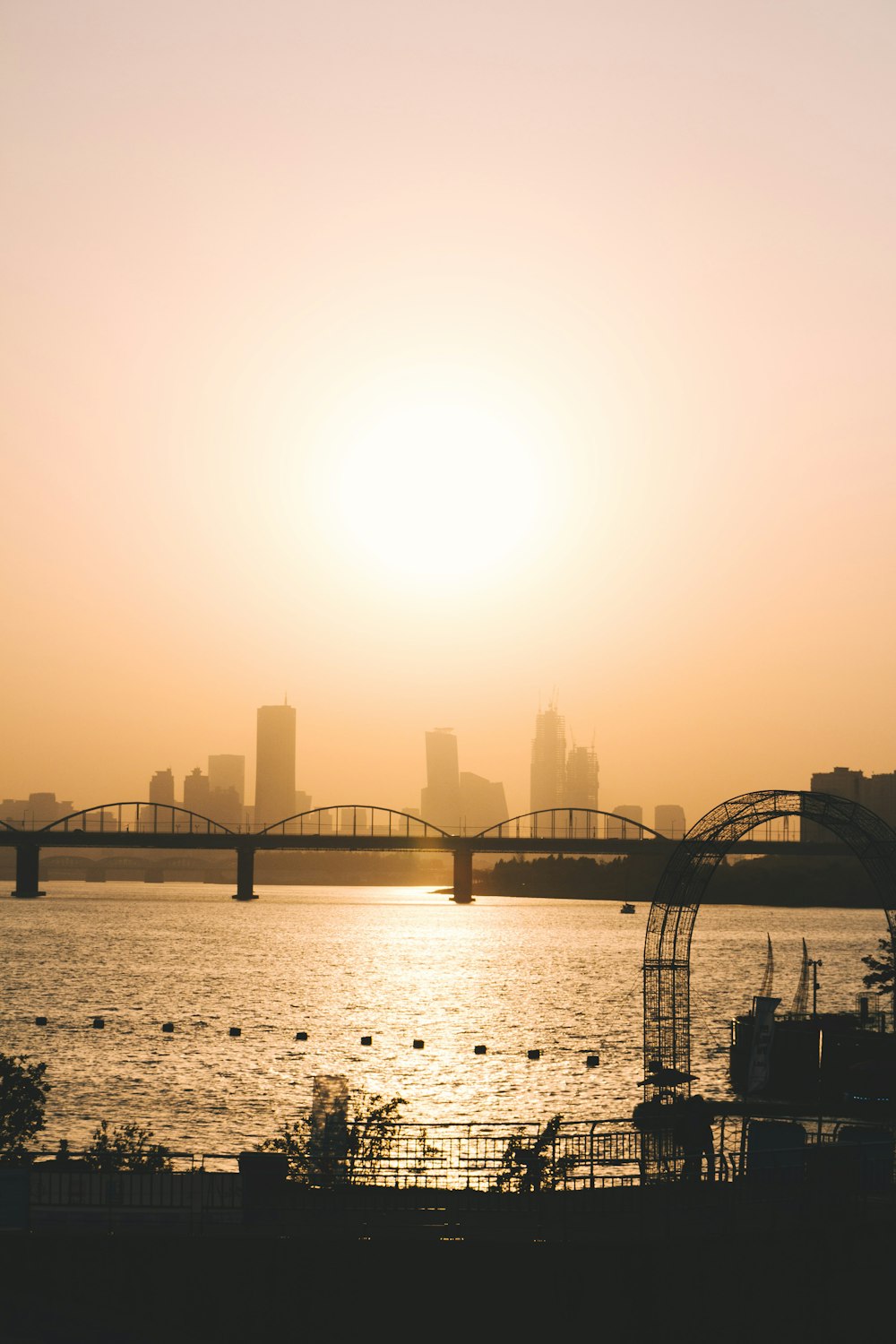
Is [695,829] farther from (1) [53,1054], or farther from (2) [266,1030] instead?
(2) [266,1030]

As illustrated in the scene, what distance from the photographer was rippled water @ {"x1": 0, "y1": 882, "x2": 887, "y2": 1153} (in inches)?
2672

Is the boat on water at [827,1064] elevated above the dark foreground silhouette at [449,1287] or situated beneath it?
situated beneath

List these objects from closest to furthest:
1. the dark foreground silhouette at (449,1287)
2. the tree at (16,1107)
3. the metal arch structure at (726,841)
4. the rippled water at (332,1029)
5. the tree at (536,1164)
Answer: the dark foreground silhouette at (449,1287), the tree at (536,1164), the tree at (16,1107), the metal arch structure at (726,841), the rippled water at (332,1029)

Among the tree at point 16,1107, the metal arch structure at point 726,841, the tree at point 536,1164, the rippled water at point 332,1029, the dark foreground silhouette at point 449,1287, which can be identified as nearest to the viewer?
the dark foreground silhouette at point 449,1287

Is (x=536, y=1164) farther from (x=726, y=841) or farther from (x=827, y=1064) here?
(x=827, y=1064)

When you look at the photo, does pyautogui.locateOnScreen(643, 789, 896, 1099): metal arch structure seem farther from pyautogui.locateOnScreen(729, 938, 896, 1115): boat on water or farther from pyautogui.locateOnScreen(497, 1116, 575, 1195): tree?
pyautogui.locateOnScreen(497, 1116, 575, 1195): tree

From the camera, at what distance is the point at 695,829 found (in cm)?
5672

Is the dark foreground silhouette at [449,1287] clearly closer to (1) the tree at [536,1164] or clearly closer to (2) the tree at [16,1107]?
(1) the tree at [536,1164]

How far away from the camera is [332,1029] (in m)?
102

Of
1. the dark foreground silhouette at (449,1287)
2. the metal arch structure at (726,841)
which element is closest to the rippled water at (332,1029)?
the metal arch structure at (726,841)

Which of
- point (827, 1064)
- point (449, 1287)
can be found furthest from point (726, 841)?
point (449, 1287)

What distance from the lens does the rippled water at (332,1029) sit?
223 ft

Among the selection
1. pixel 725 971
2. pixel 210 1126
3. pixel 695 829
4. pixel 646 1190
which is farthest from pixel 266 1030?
pixel 646 1190

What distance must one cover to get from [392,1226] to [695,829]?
113 ft
